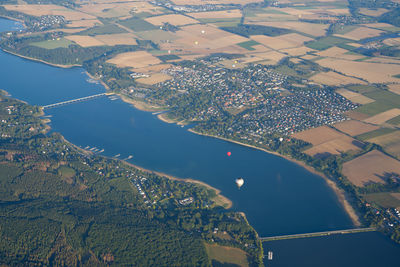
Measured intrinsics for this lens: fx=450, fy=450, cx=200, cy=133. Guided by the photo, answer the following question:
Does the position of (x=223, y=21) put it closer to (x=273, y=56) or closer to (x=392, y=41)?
(x=273, y=56)

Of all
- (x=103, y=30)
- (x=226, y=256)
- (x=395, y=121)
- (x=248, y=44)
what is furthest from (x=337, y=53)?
(x=226, y=256)

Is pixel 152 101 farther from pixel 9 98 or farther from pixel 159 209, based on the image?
pixel 159 209

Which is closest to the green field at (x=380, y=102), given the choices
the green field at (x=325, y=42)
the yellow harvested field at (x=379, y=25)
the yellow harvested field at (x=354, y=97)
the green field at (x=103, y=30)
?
the yellow harvested field at (x=354, y=97)

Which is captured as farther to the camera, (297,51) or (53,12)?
(53,12)

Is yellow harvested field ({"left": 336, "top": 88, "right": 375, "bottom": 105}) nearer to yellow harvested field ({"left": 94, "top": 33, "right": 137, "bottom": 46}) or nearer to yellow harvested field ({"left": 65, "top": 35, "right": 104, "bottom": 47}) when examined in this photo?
yellow harvested field ({"left": 94, "top": 33, "right": 137, "bottom": 46})

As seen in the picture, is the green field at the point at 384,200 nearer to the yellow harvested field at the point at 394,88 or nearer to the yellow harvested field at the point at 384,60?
the yellow harvested field at the point at 394,88

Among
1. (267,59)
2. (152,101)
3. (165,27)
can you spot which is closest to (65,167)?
(152,101)
